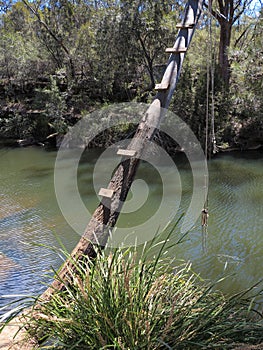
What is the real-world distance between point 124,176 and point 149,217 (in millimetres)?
3415

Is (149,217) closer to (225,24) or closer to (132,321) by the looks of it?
(132,321)

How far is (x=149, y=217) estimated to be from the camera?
5.93 metres

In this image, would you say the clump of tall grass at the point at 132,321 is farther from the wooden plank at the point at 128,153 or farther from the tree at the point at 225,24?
the tree at the point at 225,24

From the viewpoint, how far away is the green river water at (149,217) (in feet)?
13.3

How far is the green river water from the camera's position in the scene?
13.3 feet

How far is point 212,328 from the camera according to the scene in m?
1.87

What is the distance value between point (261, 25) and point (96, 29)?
19.6ft

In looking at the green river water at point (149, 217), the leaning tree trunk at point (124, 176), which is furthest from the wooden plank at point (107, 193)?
the green river water at point (149, 217)

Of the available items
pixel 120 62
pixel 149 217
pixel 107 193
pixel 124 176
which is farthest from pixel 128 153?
pixel 120 62

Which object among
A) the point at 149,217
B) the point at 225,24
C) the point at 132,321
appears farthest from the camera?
the point at 225,24

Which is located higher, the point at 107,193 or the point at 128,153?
the point at 128,153

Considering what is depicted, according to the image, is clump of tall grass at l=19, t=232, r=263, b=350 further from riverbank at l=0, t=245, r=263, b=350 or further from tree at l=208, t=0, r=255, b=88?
tree at l=208, t=0, r=255, b=88

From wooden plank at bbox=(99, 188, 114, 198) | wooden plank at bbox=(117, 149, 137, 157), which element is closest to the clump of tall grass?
wooden plank at bbox=(99, 188, 114, 198)

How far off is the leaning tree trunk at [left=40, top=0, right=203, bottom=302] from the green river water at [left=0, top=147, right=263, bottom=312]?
232 millimetres
